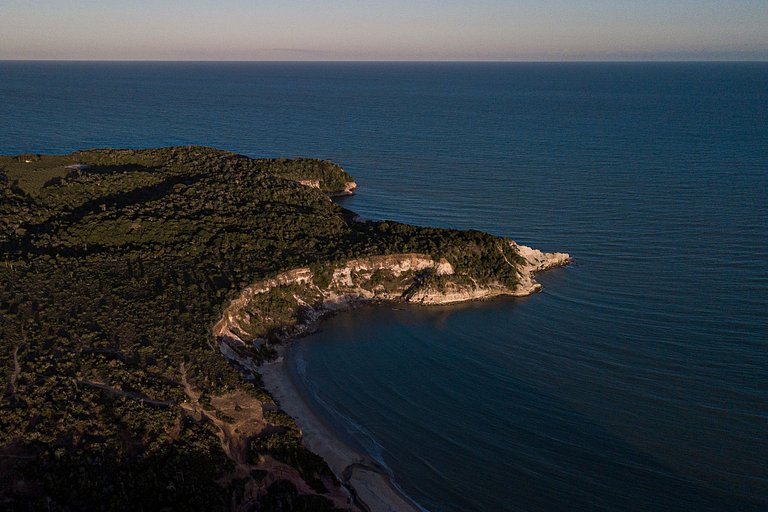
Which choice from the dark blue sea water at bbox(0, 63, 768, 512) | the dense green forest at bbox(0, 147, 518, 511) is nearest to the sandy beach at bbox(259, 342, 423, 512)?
the dark blue sea water at bbox(0, 63, 768, 512)

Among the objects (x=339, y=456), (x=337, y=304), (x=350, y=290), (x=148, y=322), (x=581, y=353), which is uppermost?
(x=148, y=322)

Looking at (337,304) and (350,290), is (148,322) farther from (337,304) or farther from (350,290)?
(350,290)

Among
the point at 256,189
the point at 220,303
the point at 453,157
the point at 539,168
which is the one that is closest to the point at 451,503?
the point at 220,303

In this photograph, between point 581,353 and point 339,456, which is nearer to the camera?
point 339,456

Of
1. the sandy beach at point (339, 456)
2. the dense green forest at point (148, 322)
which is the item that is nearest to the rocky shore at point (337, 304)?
the sandy beach at point (339, 456)

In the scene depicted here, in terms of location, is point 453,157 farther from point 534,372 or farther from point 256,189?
point 534,372

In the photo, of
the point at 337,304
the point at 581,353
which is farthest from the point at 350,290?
the point at 581,353
